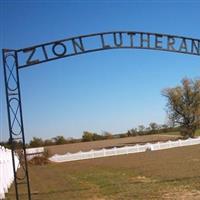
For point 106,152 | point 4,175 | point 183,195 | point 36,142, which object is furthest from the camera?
point 36,142

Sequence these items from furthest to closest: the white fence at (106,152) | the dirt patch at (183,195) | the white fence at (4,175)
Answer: the white fence at (106,152) → the white fence at (4,175) → the dirt patch at (183,195)

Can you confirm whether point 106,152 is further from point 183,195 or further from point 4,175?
point 183,195

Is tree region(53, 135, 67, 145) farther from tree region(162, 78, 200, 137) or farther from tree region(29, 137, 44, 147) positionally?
tree region(162, 78, 200, 137)

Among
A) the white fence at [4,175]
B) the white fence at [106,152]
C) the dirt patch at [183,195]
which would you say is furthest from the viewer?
the white fence at [106,152]

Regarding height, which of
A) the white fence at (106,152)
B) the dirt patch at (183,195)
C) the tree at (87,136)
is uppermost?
the tree at (87,136)

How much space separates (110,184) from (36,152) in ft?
116

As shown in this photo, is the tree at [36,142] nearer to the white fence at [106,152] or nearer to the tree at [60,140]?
the tree at [60,140]

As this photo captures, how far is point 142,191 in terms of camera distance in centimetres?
1666

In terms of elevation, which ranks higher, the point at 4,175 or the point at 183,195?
the point at 4,175

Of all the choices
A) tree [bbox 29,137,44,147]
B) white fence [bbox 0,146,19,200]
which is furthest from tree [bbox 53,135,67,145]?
white fence [bbox 0,146,19,200]

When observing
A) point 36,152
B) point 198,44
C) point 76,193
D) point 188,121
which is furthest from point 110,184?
point 188,121

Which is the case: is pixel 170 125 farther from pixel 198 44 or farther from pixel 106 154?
pixel 198 44

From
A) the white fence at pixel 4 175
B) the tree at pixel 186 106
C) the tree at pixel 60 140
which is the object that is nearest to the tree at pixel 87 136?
the tree at pixel 60 140

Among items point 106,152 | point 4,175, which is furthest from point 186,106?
point 4,175
